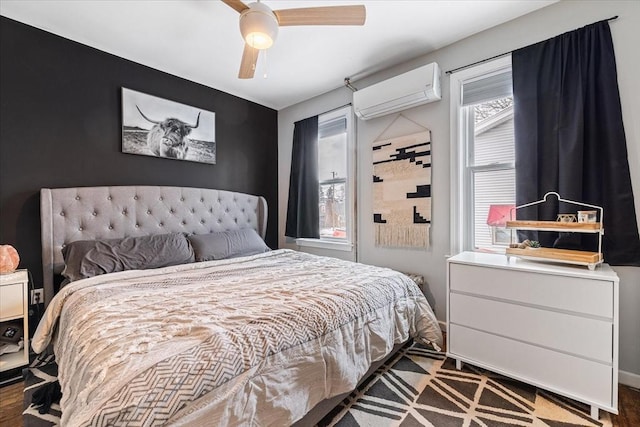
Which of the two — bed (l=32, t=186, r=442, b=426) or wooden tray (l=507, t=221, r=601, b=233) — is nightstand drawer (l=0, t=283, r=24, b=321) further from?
wooden tray (l=507, t=221, r=601, b=233)

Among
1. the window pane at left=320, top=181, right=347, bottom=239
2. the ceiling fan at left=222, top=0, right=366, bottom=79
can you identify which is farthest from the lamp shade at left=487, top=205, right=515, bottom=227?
the ceiling fan at left=222, top=0, right=366, bottom=79

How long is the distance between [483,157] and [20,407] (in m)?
3.50

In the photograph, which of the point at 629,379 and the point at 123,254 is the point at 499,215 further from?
the point at 123,254

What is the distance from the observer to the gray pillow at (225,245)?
8.66 ft

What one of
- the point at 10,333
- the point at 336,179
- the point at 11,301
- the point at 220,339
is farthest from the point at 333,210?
the point at 10,333

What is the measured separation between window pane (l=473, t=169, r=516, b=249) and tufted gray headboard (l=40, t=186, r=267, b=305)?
2475mm

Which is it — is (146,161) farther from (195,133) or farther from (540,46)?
(540,46)

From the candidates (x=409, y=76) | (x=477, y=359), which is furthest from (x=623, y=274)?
(x=409, y=76)

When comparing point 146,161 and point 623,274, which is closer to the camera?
point 623,274

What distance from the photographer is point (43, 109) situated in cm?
228

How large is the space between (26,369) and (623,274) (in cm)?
393

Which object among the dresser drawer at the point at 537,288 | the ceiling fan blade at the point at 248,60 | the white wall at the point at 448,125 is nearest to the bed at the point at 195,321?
the dresser drawer at the point at 537,288

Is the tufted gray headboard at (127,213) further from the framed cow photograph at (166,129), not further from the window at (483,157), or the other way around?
the window at (483,157)

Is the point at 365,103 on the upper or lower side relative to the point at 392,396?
upper
